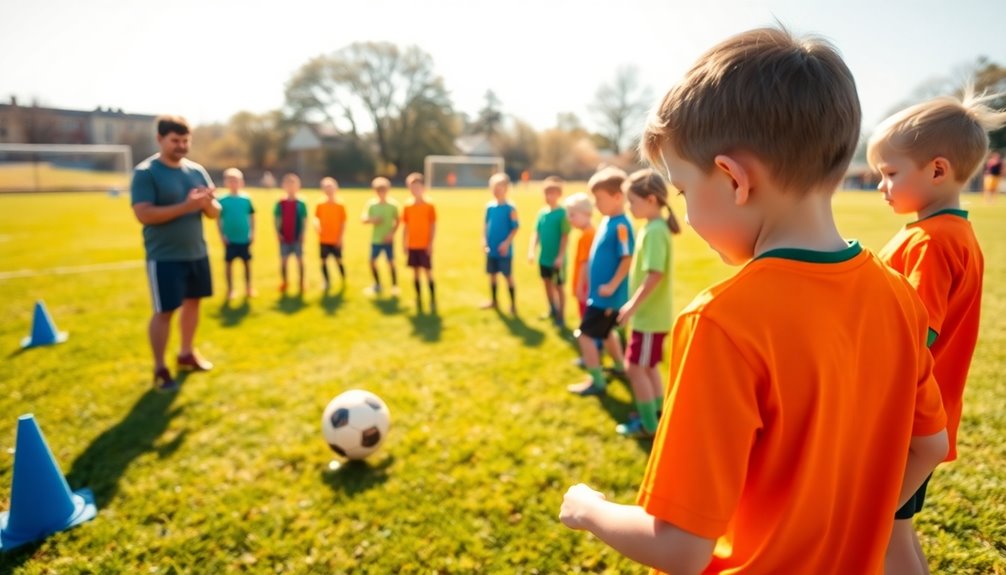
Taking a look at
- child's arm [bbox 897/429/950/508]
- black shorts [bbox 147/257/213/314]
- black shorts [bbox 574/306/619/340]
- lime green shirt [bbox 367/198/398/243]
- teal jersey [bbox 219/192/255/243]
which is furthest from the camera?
lime green shirt [bbox 367/198/398/243]

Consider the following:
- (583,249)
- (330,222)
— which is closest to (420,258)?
(330,222)

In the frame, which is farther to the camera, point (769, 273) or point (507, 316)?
point (507, 316)

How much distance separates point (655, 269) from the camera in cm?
372

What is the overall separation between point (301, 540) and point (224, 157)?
2328 inches

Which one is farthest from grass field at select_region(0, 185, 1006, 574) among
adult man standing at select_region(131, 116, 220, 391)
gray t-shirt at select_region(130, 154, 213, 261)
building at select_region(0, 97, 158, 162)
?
building at select_region(0, 97, 158, 162)

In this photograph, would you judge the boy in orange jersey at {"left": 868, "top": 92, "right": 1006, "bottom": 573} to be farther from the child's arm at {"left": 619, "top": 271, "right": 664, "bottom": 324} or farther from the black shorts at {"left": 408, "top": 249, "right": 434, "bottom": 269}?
the black shorts at {"left": 408, "top": 249, "right": 434, "bottom": 269}

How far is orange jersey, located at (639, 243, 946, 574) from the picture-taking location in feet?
3.00

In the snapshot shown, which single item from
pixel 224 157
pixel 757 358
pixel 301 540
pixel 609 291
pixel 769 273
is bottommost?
pixel 301 540

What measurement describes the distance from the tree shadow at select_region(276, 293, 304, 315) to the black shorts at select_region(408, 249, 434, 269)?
185cm

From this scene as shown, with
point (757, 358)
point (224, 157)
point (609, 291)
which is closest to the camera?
point (757, 358)

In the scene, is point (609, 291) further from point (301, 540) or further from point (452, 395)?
point (301, 540)

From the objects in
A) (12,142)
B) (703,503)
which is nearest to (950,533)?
(703,503)

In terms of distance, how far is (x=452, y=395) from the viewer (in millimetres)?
4953

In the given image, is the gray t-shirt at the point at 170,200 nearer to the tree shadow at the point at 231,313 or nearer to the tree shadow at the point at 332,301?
the tree shadow at the point at 231,313
